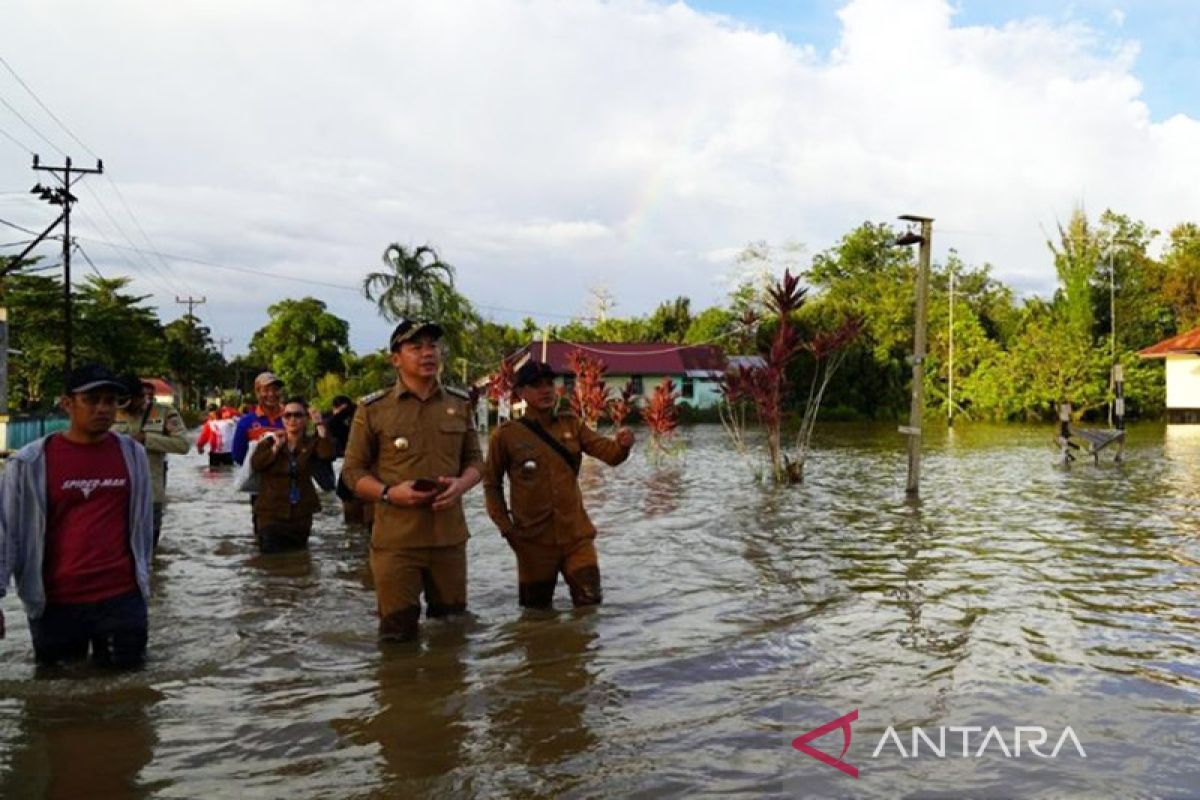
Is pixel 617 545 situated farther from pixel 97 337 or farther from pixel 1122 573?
pixel 97 337

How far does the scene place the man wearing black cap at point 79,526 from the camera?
4.57m

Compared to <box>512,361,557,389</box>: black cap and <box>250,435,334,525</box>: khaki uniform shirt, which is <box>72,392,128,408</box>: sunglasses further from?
<box>250,435,334,525</box>: khaki uniform shirt

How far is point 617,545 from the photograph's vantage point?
389 inches

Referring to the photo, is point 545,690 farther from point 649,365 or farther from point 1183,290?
point 1183,290

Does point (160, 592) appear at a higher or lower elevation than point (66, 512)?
lower

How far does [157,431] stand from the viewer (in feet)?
26.1

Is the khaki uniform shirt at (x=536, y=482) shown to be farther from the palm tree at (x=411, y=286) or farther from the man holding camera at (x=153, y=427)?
the palm tree at (x=411, y=286)

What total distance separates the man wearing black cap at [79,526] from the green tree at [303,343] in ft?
198

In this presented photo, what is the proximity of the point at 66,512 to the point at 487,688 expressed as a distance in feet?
→ 7.17

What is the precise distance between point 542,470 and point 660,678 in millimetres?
1545

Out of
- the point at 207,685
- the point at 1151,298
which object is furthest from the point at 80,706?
the point at 1151,298

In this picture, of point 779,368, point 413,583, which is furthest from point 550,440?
point 779,368

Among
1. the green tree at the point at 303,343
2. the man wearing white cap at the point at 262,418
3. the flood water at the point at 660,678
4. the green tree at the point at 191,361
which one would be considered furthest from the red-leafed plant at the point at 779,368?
the green tree at the point at 191,361

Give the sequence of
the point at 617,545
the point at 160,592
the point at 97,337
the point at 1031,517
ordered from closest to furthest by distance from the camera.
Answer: the point at 160,592 → the point at 617,545 → the point at 1031,517 → the point at 97,337
